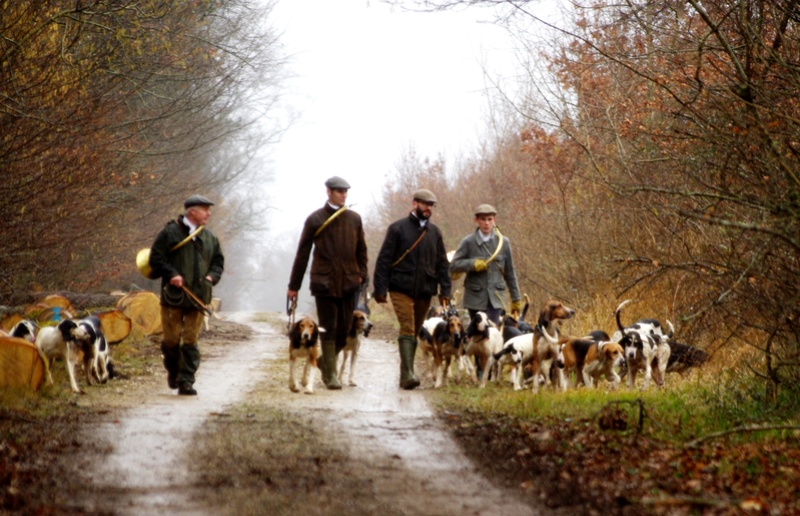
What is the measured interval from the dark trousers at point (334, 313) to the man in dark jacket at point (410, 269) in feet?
1.25

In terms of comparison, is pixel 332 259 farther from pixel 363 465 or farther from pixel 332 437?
pixel 363 465

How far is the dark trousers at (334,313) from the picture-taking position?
496 inches

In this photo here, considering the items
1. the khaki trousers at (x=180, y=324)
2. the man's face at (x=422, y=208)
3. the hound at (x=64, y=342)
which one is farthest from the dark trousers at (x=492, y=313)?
the hound at (x=64, y=342)

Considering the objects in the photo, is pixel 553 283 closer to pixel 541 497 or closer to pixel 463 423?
pixel 463 423

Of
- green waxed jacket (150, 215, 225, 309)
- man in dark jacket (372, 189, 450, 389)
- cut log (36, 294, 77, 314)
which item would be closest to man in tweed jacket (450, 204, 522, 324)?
man in dark jacket (372, 189, 450, 389)

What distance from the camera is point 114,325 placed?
16.9 meters

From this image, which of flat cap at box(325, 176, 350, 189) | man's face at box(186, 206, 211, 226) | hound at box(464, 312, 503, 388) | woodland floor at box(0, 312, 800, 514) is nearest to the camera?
woodland floor at box(0, 312, 800, 514)

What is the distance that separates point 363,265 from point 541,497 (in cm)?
669

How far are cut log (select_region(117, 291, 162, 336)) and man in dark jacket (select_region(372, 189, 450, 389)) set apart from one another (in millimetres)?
8194

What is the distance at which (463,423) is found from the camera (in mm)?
9594

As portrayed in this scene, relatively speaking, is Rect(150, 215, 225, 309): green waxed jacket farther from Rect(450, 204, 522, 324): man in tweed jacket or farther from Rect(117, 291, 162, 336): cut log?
Rect(117, 291, 162, 336): cut log

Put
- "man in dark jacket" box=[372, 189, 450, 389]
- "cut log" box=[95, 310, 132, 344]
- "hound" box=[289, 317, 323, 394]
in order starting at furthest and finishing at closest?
"cut log" box=[95, 310, 132, 344], "man in dark jacket" box=[372, 189, 450, 389], "hound" box=[289, 317, 323, 394]

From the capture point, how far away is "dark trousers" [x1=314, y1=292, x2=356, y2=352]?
496 inches

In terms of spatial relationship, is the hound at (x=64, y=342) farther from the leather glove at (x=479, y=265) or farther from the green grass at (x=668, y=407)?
the leather glove at (x=479, y=265)
